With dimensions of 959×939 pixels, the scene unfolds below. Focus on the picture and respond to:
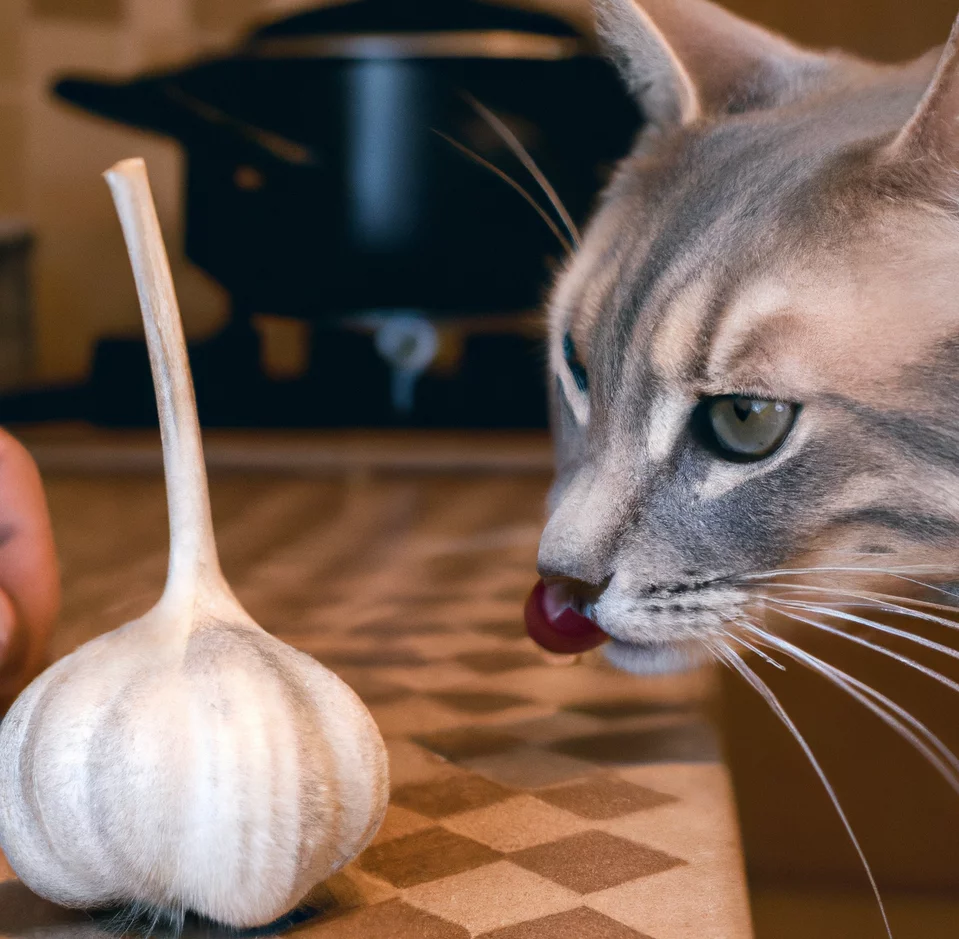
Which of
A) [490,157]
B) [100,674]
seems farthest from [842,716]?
→ [100,674]

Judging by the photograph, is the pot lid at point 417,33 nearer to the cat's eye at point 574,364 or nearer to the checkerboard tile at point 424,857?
the cat's eye at point 574,364

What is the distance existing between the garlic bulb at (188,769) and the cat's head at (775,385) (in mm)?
233

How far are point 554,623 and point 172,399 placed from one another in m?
0.30

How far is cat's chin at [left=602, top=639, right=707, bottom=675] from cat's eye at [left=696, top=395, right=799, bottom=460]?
119 millimetres

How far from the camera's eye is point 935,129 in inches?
25.2

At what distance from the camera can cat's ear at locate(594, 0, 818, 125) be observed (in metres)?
0.85

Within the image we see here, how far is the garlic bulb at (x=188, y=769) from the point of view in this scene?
455mm

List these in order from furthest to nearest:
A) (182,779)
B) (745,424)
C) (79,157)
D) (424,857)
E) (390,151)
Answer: (79,157) < (390,151) < (745,424) < (424,857) < (182,779)

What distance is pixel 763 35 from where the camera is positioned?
3.37ft

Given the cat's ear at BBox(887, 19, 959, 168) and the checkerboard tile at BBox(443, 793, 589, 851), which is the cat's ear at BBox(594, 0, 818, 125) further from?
the checkerboard tile at BBox(443, 793, 589, 851)

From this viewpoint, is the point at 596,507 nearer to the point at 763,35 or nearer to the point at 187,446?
the point at 187,446

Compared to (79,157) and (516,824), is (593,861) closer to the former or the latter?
(516,824)

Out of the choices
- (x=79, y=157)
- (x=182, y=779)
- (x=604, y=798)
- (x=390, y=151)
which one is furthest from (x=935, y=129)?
(x=79, y=157)

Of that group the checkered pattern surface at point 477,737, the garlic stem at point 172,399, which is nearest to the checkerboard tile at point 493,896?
the checkered pattern surface at point 477,737
